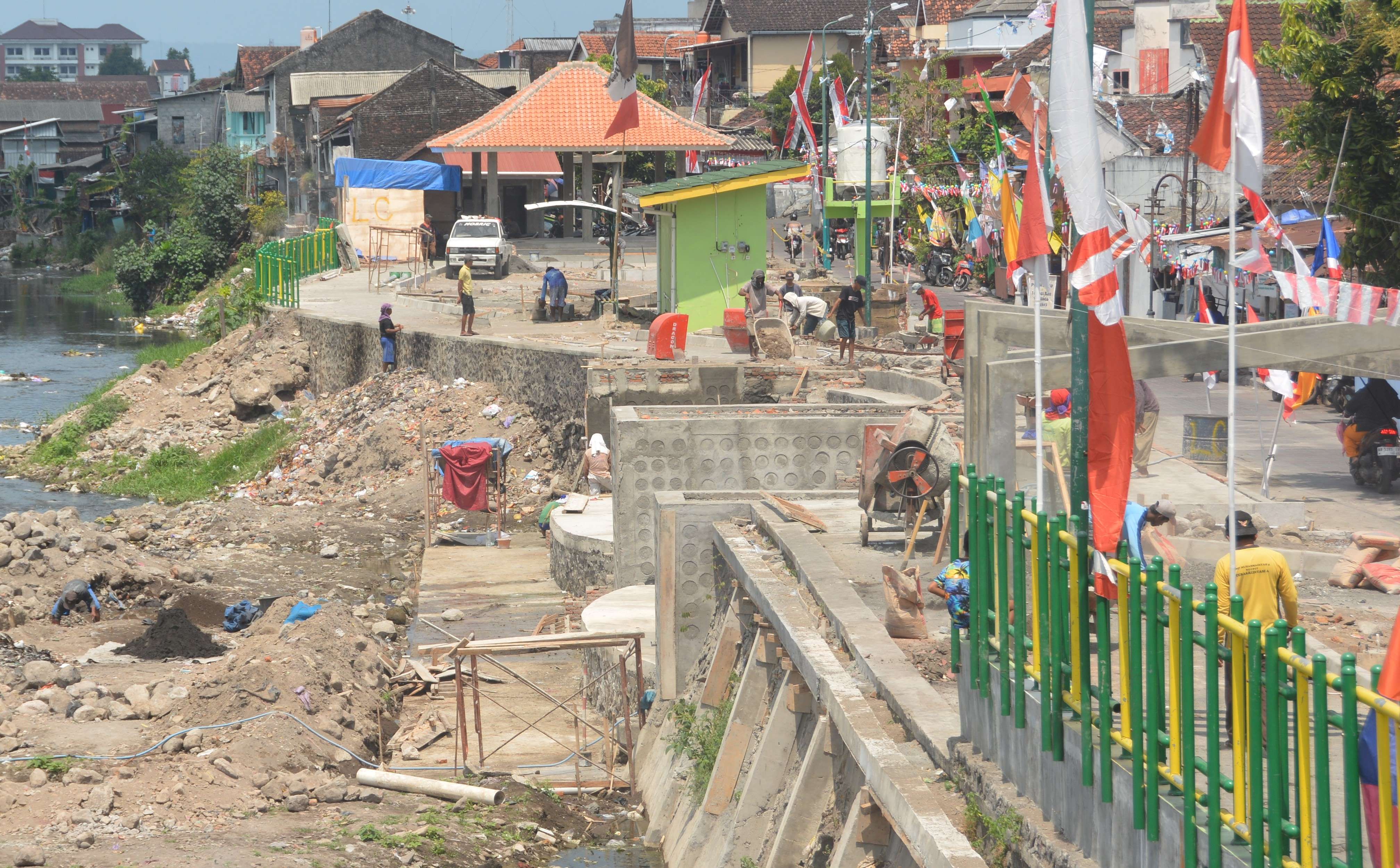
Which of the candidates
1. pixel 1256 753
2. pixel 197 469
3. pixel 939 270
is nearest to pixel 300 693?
pixel 1256 753

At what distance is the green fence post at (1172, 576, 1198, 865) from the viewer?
5578 millimetres

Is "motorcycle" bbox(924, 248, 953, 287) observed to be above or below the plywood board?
below

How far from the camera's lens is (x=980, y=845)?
285 inches

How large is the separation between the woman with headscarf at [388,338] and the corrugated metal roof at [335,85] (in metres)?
32.8

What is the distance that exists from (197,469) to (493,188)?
1380 centimetres

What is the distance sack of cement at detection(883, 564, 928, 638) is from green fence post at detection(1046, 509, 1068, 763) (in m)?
3.36

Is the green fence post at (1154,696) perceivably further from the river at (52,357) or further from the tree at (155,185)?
the tree at (155,185)

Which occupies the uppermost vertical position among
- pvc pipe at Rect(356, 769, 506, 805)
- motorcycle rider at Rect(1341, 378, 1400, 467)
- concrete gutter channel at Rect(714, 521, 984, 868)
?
motorcycle rider at Rect(1341, 378, 1400, 467)

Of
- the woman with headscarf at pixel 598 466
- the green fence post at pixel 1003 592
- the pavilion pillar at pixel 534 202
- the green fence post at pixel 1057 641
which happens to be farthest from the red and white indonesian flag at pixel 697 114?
the green fence post at pixel 1057 641

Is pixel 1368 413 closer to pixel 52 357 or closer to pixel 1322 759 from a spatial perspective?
pixel 1322 759

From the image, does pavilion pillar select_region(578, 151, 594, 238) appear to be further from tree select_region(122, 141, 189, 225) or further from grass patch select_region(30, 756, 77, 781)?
tree select_region(122, 141, 189, 225)

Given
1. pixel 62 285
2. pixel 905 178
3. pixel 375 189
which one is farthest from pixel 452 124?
pixel 62 285

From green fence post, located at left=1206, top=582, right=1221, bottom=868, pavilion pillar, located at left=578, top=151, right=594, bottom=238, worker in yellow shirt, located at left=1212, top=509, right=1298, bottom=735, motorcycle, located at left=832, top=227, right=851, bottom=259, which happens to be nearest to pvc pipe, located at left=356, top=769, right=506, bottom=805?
worker in yellow shirt, located at left=1212, top=509, right=1298, bottom=735

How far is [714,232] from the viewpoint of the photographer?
27.8 metres
